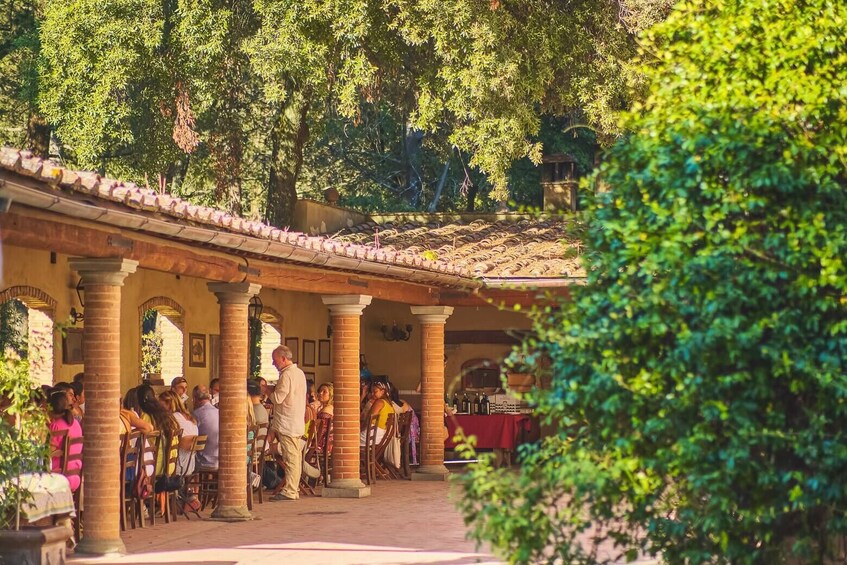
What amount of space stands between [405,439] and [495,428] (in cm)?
144

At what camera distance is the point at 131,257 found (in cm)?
1005

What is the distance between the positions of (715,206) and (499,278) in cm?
1094

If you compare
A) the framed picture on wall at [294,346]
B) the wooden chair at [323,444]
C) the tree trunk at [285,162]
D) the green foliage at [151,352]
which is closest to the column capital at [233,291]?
the wooden chair at [323,444]

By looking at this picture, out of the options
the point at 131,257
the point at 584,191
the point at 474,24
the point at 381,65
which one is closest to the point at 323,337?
the point at 381,65

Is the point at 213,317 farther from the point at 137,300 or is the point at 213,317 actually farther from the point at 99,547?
the point at 99,547

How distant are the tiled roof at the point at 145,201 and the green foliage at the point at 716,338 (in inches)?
136

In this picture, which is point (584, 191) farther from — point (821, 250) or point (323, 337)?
point (323, 337)

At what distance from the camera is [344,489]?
14.9 m

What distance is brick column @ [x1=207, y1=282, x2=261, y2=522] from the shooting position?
12.4m

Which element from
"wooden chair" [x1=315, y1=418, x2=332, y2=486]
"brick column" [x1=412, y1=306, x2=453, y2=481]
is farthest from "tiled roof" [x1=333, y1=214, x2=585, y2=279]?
"wooden chair" [x1=315, y1=418, x2=332, y2=486]

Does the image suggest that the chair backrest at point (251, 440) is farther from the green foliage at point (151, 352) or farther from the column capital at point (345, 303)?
the green foliage at point (151, 352)

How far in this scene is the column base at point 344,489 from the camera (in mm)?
14830

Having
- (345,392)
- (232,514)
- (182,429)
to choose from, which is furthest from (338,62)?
(232,514)

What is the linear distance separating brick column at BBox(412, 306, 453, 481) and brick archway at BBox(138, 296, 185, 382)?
281cm
